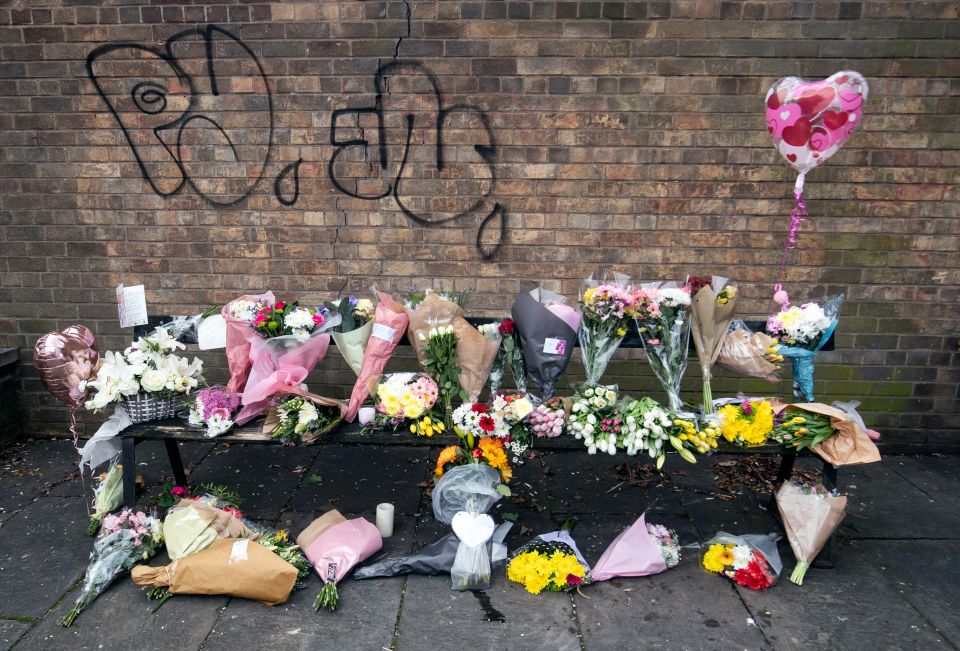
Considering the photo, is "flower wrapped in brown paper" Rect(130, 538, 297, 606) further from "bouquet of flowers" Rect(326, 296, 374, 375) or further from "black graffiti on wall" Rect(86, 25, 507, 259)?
"black graffiti on wall" Rect(86, 25, 507, 259)

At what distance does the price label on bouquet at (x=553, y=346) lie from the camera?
304 cm

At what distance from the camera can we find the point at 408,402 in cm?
302

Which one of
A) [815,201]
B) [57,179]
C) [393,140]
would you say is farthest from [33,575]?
[815,201]

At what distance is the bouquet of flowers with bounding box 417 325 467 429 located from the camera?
9.96 feet

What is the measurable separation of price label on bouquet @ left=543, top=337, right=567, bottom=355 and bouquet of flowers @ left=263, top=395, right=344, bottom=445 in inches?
42.9

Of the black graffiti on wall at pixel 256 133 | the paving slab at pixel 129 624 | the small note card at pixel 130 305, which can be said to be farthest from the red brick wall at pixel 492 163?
the paving slab at pixel 129 624

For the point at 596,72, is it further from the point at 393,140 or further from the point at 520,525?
the point at 520,525

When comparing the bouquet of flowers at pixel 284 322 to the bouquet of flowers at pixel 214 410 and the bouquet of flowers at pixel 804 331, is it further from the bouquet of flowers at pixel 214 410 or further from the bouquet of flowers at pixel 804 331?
the bouquet of flowers at pixel 804 331

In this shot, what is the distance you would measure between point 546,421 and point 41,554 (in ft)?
8.51

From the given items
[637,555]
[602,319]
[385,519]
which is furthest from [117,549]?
[602,319]

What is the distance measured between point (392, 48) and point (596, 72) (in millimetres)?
1328

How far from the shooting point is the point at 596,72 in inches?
159

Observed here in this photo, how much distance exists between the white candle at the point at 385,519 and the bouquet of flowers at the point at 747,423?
1.71 m

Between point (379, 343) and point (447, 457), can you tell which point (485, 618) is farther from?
point (379, 343)
